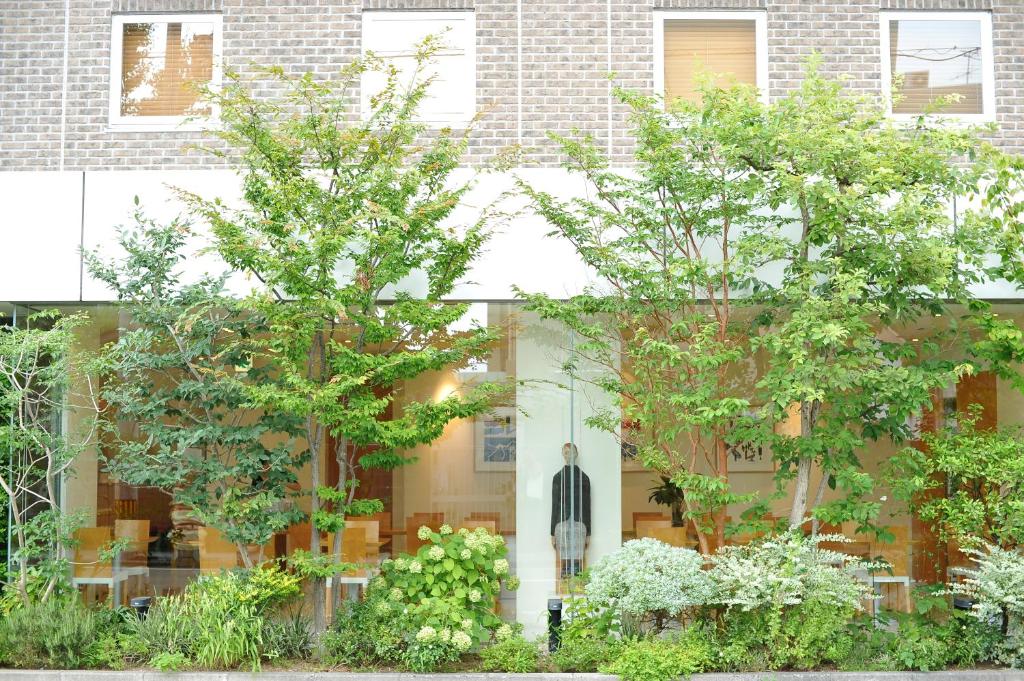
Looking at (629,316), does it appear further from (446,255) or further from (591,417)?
(446,255)

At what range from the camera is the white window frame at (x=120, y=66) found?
11312 millimetres

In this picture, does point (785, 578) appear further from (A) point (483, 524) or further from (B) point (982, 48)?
(B) point (982, 48)

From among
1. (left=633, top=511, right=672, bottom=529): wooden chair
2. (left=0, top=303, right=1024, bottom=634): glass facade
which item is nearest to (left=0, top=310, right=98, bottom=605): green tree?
(left=0, top=303, right=1024, bottom=634): glass facade

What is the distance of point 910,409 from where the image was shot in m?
9.49

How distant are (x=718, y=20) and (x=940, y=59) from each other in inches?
97.7

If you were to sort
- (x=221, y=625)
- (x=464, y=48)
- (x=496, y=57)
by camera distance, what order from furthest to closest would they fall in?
(x=464, y=48), (x=496, y=57), (x=221, y=625)

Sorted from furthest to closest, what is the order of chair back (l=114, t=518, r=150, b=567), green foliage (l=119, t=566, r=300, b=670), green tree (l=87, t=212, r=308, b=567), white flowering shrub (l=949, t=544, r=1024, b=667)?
chair back (l=114, t=518, r=150, b=567) < green tree (l=87, t=212, r=308, b=567) < green foliage (l=119, t=566, r=300, b=670) < white flowering shrub (l=949, t=544, r=1024, b=667)

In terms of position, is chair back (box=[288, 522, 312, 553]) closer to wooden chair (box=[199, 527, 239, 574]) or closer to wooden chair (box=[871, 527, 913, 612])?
wooden chair (box=[199, 527, 239, 574])

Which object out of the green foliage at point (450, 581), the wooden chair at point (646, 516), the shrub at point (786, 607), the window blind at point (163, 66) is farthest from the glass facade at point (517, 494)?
the window blind at point (163, 66)

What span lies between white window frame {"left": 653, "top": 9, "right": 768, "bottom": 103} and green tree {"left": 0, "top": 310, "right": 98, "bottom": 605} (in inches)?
259

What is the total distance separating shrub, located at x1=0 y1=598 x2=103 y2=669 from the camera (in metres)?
9.29

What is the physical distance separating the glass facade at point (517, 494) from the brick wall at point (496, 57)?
186 centimetres

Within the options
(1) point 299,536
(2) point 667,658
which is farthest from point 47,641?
(2) point 667,658

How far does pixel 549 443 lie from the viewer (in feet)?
35.7
